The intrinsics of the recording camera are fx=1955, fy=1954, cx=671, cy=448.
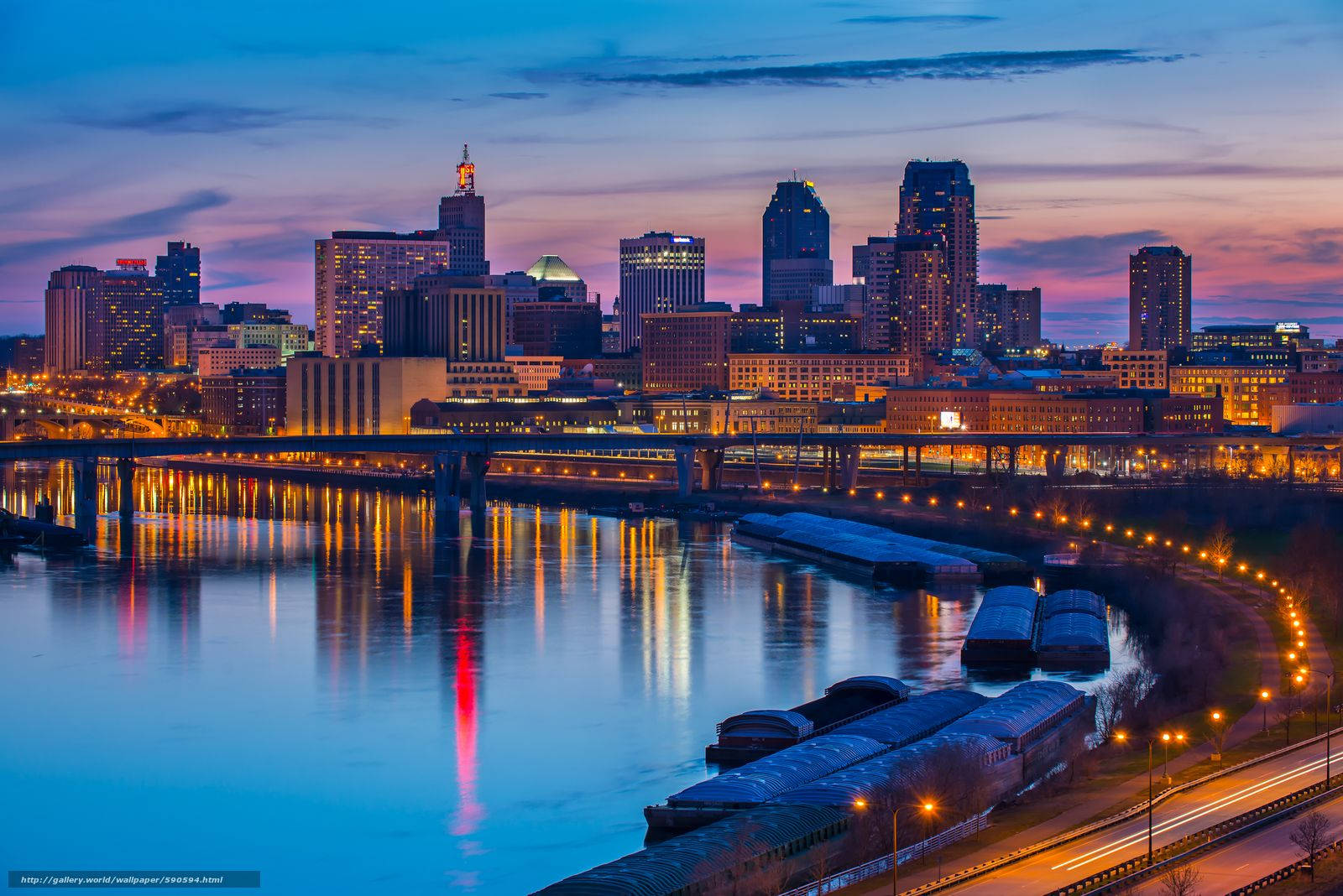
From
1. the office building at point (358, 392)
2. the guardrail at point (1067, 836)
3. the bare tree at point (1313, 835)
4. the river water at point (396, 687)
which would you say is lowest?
the river water at point (396, 687)

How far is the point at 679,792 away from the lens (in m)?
36.1

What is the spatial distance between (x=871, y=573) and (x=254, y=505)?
154 feet

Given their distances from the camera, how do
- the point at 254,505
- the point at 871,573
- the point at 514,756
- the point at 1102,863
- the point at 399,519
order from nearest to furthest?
the point at 1102,863
the point at 514,756
the point at 871,573
the point at 399,519
the point at 254,505

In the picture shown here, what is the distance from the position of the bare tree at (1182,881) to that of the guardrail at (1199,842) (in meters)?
0.37

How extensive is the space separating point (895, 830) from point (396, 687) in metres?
22.3

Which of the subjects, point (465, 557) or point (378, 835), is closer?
point (378, 835)

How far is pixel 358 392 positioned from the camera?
558ft

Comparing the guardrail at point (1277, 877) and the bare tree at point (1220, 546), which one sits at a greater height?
the bare tree at point (1220, 546)

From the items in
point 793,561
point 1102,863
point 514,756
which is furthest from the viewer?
point 793,561

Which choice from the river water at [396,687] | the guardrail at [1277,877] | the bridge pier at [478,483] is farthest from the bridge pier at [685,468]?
the guardrail at [1277,877]

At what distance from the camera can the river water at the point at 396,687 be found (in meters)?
35.9

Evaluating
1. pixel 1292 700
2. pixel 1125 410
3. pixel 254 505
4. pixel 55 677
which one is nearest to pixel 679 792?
pixel 1292 700

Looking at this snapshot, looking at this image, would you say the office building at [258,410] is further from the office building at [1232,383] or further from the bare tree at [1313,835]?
the bare tree at [1313,835]

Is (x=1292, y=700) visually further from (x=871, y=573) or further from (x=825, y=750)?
(x=871, y=573)
